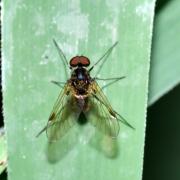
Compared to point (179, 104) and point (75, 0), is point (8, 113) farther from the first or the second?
point (179, 104)

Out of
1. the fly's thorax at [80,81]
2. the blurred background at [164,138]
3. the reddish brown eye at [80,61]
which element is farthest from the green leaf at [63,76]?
the blurred background at [164,138]

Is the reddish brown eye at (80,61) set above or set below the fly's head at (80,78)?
above

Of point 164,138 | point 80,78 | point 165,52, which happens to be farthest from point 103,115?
point 164,138

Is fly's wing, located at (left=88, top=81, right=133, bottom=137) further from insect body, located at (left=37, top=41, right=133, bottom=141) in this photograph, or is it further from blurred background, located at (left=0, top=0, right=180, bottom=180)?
blurred background, located at (left=0, top=0, right=180, bottom=180)

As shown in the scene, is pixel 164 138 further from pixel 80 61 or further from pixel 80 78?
pixel 80 61

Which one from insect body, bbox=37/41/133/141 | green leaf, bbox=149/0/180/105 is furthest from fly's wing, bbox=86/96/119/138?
green leaf, bbox=149/0/180/105

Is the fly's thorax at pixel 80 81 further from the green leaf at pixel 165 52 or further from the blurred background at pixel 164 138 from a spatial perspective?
the blurred background at pixel 164 138
